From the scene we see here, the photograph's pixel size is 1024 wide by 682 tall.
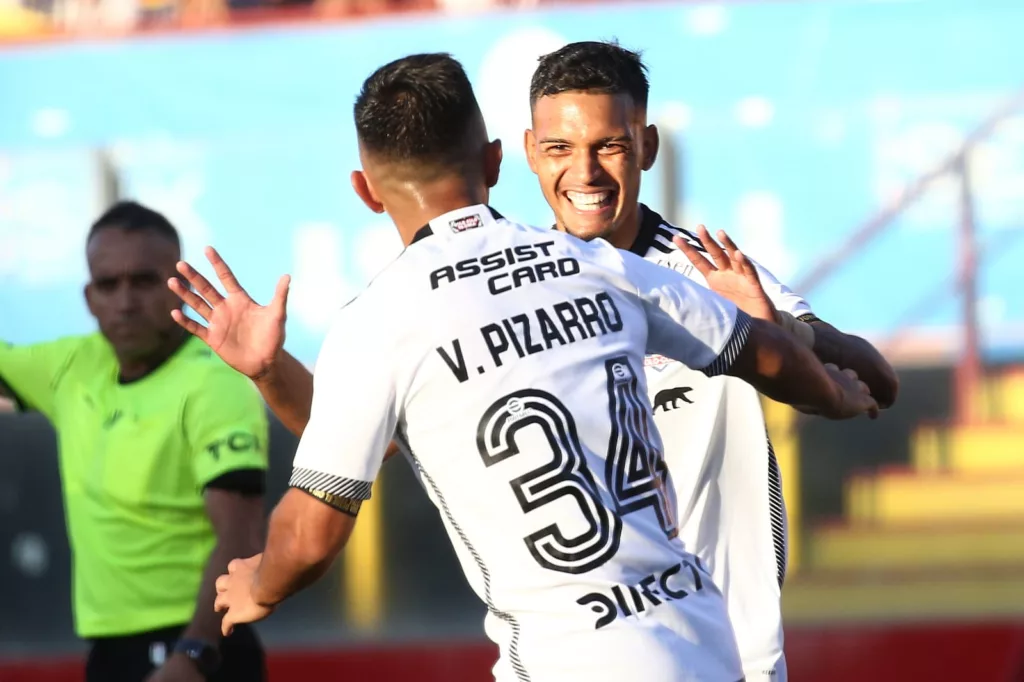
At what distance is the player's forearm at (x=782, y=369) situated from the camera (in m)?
2.65

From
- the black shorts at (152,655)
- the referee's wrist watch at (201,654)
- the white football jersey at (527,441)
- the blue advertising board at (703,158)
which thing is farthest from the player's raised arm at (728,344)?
the blue advertising board at (703,158)

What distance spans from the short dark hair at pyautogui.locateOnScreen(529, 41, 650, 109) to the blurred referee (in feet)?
3.86

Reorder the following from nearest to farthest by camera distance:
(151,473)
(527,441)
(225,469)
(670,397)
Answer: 1. (527,441)
2. (670,397)
3. (225,469)
4. (151,473)

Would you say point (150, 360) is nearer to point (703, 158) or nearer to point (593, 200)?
point (593, 200)

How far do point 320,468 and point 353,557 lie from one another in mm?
5071

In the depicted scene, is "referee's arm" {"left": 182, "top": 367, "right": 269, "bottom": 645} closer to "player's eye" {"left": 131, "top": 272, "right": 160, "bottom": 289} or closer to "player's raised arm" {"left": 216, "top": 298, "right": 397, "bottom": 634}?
"player's eye" {"left": 131, "top": 272, "right": 160, "bottom": 289}

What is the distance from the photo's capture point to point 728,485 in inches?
136

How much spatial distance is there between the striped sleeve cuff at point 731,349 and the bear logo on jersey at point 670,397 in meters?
0.77

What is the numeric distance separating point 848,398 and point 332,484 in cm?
98

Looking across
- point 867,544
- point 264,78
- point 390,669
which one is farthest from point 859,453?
point 264,78

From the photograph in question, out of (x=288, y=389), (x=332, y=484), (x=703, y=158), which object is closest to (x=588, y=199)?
(x=288, y=389)

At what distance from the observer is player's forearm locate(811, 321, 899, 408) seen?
10.1 ft

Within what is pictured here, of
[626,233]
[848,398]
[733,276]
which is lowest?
[848,398]

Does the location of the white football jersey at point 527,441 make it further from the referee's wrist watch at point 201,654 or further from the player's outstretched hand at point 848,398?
the referee's wrist watch at point 201,654
